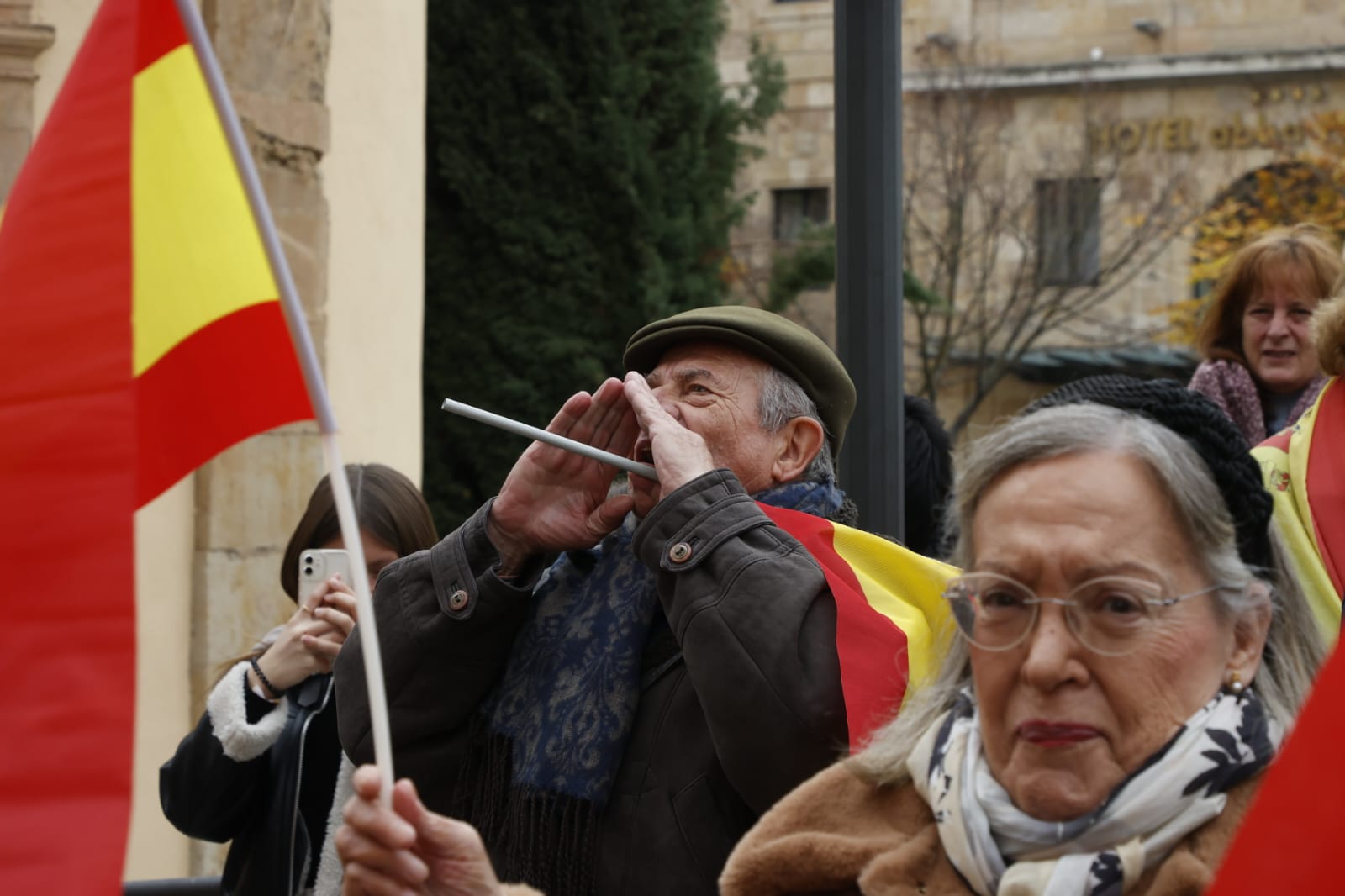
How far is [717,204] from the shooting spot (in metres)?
16.5

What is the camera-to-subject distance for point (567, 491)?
3078 millimetres

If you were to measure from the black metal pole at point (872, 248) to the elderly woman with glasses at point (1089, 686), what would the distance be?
1.18m

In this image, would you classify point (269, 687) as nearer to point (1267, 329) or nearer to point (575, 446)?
point (575, 446)

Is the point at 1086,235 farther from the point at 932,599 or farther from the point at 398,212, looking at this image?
the point at 932,599

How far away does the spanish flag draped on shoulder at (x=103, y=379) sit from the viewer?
190cm

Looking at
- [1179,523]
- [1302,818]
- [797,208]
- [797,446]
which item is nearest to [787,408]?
[797,446]

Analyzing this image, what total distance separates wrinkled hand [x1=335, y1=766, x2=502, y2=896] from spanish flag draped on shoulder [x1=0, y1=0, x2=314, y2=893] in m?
0.23

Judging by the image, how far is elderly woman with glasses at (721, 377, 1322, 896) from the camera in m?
1.91

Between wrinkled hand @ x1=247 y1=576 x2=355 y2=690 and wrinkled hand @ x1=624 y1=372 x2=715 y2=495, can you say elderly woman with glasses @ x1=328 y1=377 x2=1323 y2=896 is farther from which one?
wrinkled hand @ x1=247 y1=576 x2=355 y2=690

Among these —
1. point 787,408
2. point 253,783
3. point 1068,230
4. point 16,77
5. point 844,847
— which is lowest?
point 253,783

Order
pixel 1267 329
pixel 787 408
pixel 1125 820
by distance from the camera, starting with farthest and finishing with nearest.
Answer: pixel 1267 329 → pixel 787 408 → pixel 1125 820

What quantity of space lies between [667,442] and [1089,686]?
1077 mm

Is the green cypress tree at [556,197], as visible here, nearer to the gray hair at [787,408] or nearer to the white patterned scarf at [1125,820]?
the gray hair at [787,408]

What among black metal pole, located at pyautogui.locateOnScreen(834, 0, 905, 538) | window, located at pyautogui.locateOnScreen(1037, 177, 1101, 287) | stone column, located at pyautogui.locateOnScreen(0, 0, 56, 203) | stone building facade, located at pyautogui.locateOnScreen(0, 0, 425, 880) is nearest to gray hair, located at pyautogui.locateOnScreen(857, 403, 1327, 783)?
black metal pole, located at pyautogui.locateOnScreen(834, 0, 905, 538)
